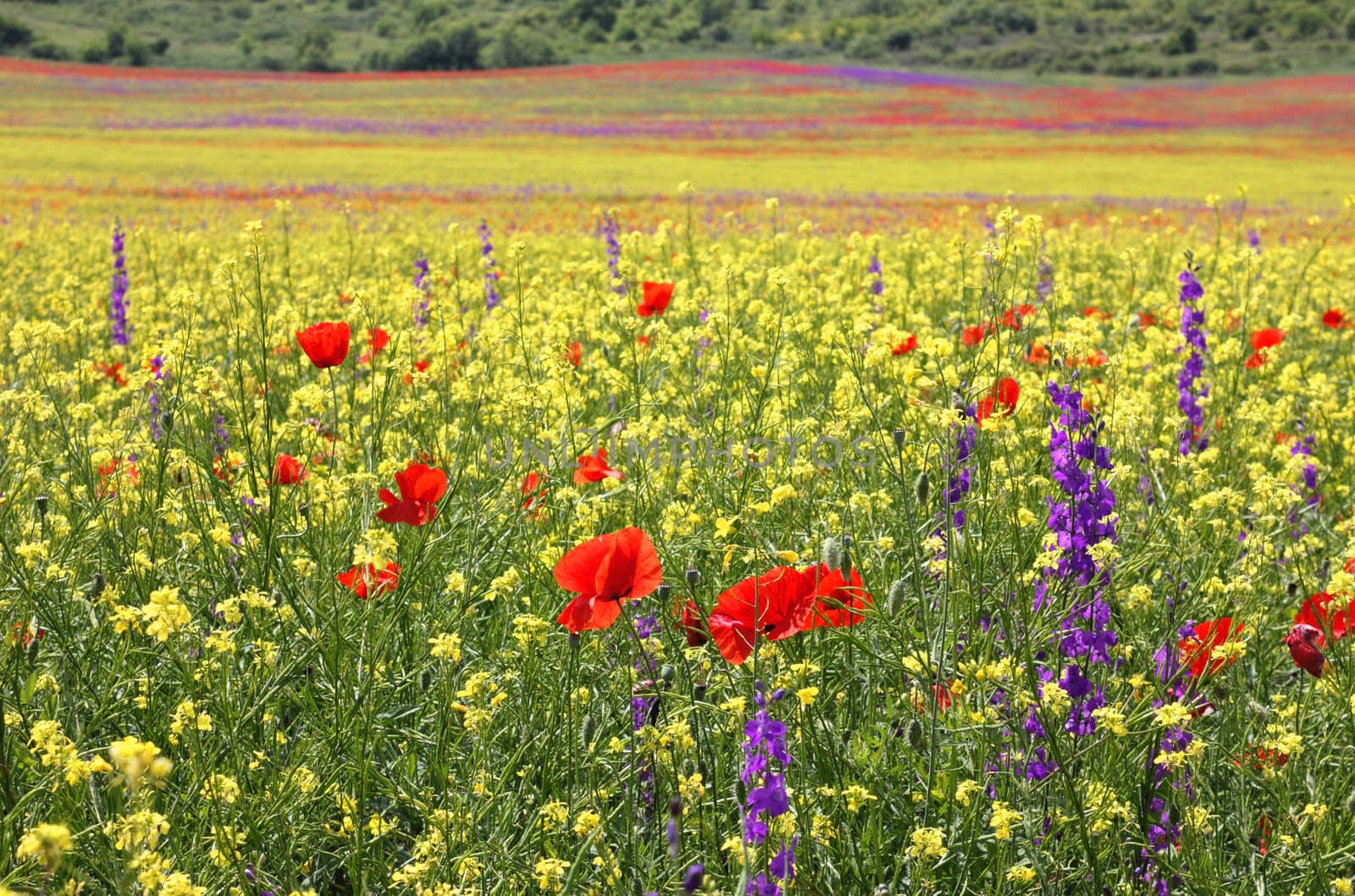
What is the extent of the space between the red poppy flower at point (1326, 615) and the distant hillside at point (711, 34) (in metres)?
57.2

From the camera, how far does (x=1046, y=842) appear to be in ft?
5.95

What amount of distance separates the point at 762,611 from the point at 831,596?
14cm

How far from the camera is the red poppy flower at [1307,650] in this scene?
1.81 meters

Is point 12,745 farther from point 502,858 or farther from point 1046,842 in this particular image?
point 1046,842

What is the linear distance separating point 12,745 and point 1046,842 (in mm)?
1765

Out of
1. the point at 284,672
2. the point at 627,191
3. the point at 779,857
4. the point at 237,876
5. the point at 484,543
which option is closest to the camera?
the point at 779,857

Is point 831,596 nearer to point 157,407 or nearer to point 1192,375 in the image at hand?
point 1192,375

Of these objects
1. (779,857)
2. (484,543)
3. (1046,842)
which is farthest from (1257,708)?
(484,543)

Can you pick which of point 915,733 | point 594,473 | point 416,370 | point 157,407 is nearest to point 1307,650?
point 915,733

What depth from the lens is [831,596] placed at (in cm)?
173

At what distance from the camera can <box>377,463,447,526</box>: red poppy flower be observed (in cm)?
209

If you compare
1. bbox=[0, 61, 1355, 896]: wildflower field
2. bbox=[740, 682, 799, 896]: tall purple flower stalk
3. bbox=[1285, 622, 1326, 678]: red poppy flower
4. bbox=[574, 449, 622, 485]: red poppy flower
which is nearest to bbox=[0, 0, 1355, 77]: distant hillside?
bbox=[0, 61, 1355, 896]: wildflower field

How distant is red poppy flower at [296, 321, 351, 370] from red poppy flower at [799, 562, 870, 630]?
1201mm

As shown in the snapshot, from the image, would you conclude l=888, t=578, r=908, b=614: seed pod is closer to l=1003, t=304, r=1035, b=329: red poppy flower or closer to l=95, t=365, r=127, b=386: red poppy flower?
l=1003, t=304, r=1035, b=329: red poppy flower
